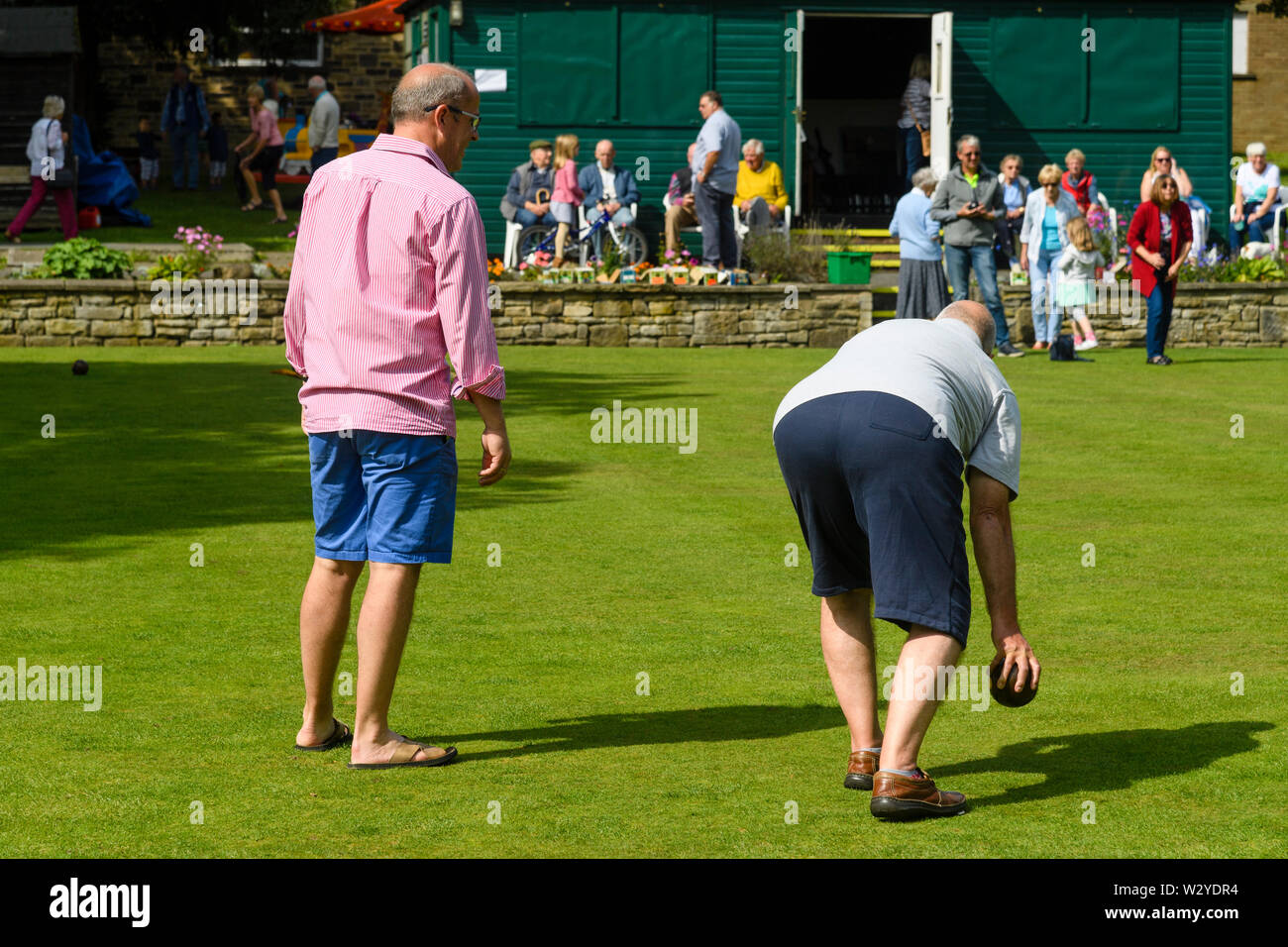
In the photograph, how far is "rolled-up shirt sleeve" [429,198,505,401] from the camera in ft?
17.4

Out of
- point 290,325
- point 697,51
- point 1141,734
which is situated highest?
point 697,51

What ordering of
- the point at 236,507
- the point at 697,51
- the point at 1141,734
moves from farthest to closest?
the point at 697,51 → the point at 236,507 → the point at 1141,734

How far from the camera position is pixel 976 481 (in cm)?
516

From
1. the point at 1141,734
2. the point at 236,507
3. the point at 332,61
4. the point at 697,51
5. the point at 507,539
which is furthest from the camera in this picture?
the point at 332,61

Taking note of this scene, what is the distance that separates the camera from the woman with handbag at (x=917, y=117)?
2608 centimetres

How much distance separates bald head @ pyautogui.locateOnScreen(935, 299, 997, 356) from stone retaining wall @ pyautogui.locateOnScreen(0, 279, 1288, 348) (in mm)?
15178

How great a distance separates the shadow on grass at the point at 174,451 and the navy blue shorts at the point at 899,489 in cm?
515

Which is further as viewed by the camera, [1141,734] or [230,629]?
[230,629]

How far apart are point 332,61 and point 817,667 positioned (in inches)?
1400

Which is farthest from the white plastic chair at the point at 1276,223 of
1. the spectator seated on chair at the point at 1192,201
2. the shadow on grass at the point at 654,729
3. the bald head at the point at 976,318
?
the bald head at the point at 976,318

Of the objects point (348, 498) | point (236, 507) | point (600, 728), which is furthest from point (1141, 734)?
point (236, 507)

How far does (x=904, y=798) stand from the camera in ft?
16.3

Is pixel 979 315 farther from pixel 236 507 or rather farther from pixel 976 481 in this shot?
pixel 236 507

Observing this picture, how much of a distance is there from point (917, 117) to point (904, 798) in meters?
22.1
